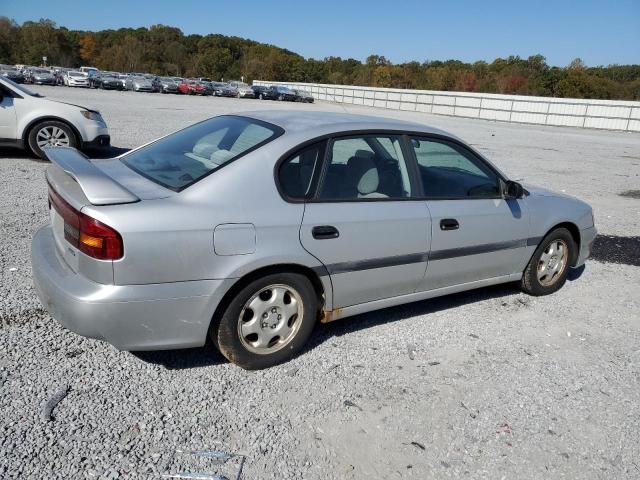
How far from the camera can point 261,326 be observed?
3271 millimetres

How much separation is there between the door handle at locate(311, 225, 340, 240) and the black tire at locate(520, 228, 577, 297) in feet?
7.31

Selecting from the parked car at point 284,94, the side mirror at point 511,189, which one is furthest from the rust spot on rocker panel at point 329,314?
the parked car at point 284,94

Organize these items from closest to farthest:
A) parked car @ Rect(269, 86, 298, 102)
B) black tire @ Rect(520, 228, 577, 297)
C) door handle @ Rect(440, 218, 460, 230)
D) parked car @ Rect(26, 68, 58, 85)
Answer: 1. door handle @ Rect(440, 218, 460, 230)
2. black tire @ Rect(520, 228, 577, 297)
3. parked car @ Rect(26, 68, 58, 85)
4. parked car @ Rect(269, 86, 298, 102)

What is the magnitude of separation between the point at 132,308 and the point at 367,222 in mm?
1534

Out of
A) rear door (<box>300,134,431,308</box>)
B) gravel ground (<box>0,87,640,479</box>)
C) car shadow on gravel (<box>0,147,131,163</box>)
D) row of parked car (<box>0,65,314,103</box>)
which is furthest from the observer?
row of parked car (<box>0,65,314,103</box>)

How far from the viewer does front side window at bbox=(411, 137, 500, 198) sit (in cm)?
393

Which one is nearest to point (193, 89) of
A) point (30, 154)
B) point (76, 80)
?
point (76, 80)

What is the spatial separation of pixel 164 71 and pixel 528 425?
123586mm

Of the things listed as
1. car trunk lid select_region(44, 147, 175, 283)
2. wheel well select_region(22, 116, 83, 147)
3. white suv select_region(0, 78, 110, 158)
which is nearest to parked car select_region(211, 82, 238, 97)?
white suv select_region(0, 78, 110, 158)

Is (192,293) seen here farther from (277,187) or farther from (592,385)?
(592,385)

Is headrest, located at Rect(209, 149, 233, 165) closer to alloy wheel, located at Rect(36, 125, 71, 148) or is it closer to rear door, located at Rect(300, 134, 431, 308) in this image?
rear door, located at Rect(300, 134, 431, 308)

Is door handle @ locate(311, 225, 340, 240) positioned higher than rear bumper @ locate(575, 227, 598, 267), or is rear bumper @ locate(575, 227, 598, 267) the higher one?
door handle @ locate(311, 225, 340, 240)

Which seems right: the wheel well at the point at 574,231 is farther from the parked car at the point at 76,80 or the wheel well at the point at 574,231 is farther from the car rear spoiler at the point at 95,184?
the parked car at the point at 76,80

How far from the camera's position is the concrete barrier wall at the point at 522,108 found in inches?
1227
